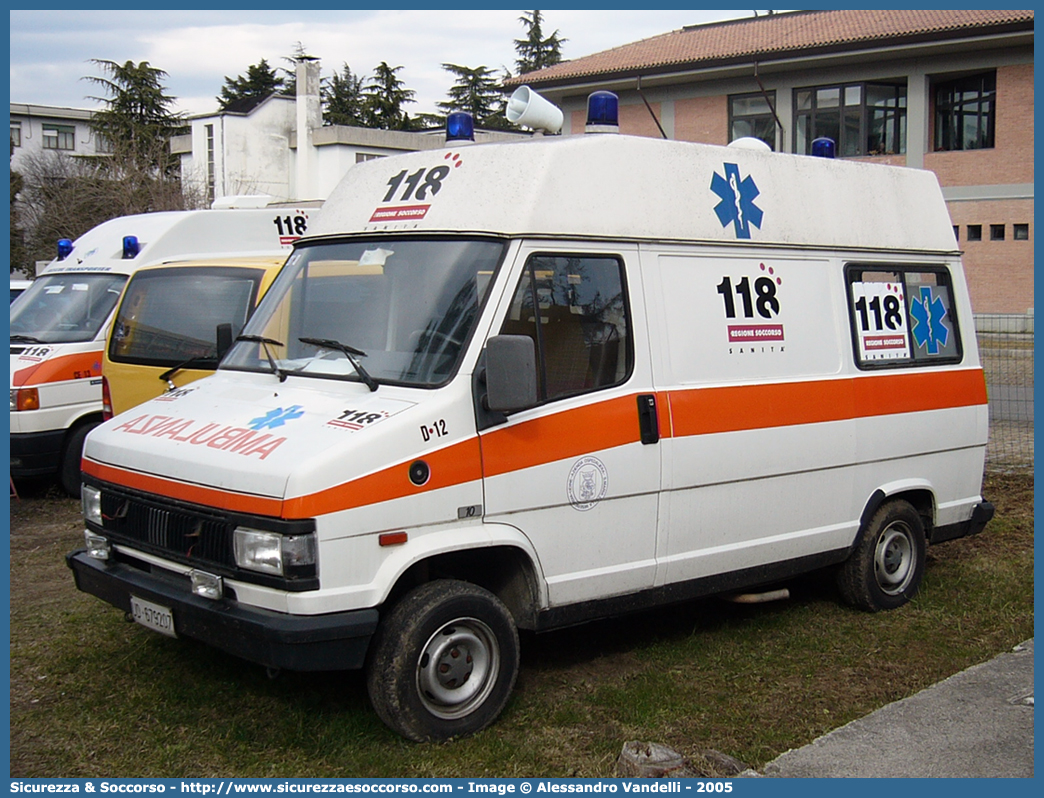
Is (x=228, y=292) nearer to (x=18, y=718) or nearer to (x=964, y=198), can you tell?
(x=18, y=718)

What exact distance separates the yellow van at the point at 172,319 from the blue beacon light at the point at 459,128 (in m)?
3.58

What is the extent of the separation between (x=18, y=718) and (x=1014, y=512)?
7988mm

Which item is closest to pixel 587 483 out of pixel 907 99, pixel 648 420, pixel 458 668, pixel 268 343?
pixel 648 420

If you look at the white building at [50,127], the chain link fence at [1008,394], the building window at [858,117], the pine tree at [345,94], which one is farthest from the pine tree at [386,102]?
the chain link fence at [1008,394]

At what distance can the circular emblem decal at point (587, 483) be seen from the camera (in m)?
5.30

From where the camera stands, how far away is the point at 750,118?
3400cm

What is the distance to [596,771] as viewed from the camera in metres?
4.71

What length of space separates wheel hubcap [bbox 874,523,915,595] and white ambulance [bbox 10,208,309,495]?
6.82 meters

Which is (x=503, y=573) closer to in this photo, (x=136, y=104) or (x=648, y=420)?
(x=648, y=420)

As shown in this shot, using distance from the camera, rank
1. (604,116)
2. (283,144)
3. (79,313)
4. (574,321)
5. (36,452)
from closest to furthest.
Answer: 1. (574,321)
2. (604,116)
3. (36,452)
4. (79,313)
5. (283,144)

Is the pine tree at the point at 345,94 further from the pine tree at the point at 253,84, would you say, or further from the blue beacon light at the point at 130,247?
the blue beacon light at the point at 130,247

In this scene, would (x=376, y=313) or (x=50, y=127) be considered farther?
(x=50, y=127)

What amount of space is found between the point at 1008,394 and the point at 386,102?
4974 centimetres

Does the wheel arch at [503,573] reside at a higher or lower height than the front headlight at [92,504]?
lower
